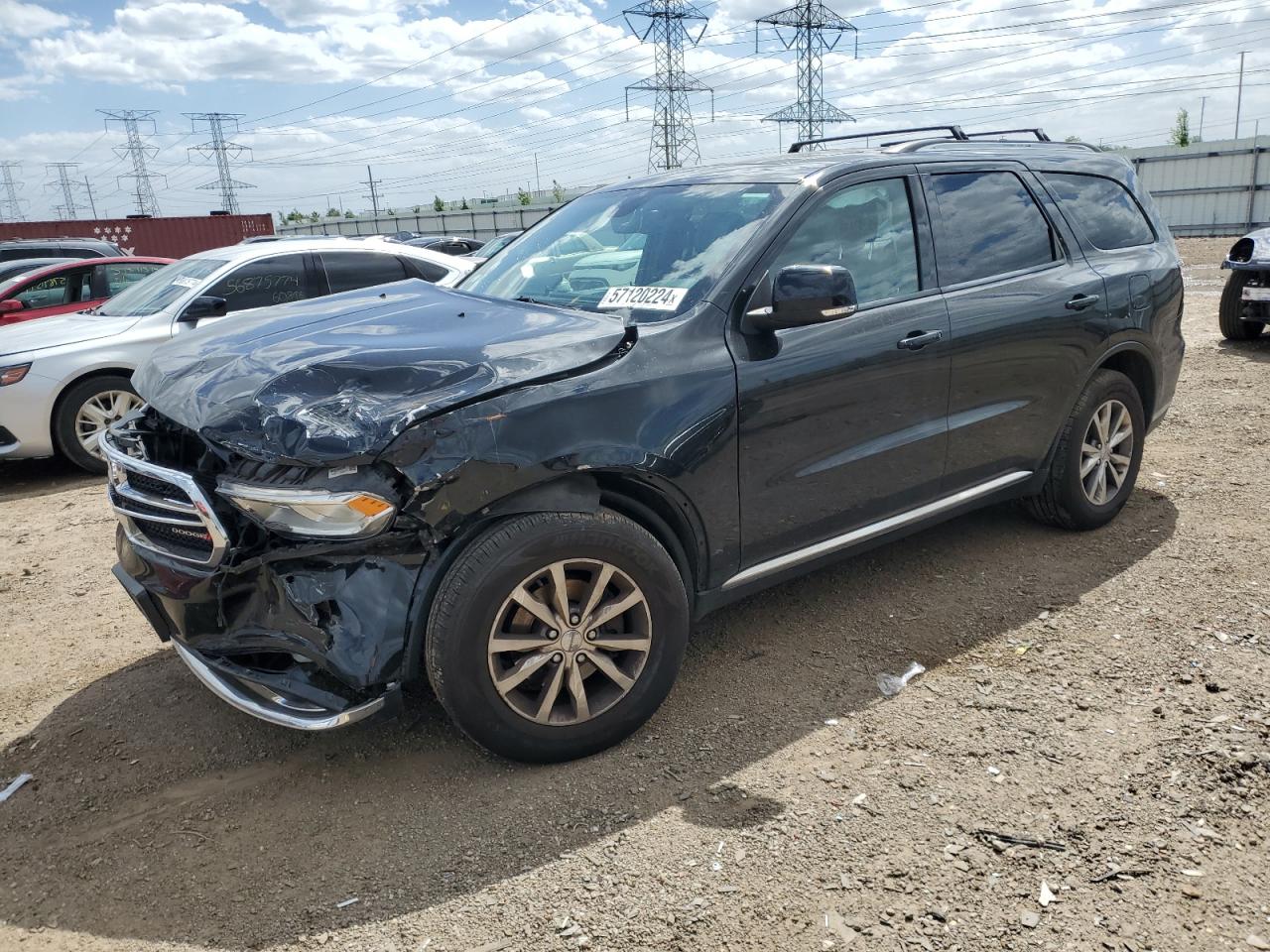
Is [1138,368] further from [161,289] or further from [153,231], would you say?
[153,231]

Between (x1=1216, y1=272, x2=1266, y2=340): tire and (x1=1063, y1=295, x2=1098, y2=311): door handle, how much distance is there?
6341mm

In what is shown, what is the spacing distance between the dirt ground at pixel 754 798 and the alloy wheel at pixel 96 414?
3245mm

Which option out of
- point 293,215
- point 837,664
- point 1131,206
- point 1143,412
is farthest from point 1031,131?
point 293,215

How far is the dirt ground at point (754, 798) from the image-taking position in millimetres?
2426

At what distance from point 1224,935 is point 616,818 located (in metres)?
1.54

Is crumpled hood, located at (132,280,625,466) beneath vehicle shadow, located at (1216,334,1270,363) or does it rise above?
above

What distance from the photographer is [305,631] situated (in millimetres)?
2707

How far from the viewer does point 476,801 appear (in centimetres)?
290

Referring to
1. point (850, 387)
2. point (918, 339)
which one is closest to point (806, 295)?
point (850, 387)

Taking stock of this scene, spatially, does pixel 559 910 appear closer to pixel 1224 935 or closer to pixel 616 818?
pixel 616 818

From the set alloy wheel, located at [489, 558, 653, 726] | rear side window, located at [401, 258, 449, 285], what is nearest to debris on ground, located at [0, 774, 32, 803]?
alloy wheel, located at [489, 558, 653, 726]

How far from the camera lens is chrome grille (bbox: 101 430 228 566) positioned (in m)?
2.77

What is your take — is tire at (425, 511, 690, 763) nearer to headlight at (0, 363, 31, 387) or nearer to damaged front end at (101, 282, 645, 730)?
damaged front end at (101, 282, 645, 730)

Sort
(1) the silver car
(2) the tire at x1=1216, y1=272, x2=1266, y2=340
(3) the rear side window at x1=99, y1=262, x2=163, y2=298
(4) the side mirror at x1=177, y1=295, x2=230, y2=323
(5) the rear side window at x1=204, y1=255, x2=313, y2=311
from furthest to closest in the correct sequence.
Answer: (2) the tire at x1=1216, y1=272, x2=1266, y2=340
(3) the rear side window at x1=99, y1=262, x2=163, y2=298
(5) the rear side window at x1=204, y1=255, x2=313, y2=311
(4) the side mirror at x1=177, y1=295, x2=230, y2=323
(1) the silver car
